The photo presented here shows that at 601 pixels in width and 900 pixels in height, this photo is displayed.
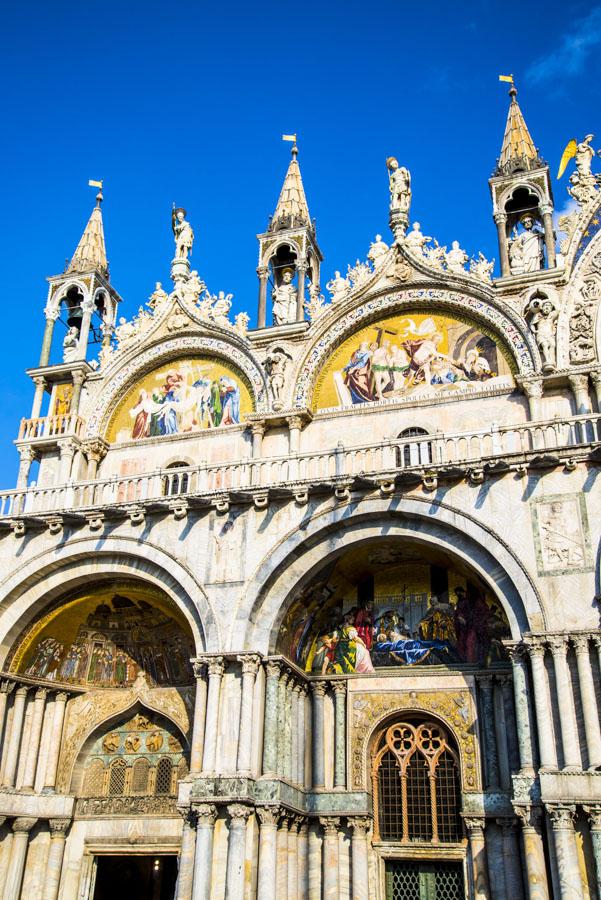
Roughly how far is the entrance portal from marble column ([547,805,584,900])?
3.56 m

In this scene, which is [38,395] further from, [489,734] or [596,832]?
[596,832]

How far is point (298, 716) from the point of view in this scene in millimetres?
18125

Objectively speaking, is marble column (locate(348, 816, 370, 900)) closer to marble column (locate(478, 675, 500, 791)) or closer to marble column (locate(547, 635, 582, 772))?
marble column (locate(478, 675, 500, 791))

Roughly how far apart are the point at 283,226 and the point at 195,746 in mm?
13490

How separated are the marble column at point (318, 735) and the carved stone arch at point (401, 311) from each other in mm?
6285

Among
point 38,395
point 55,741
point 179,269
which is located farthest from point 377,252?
point 55,741

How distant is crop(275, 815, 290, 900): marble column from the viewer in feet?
53.2

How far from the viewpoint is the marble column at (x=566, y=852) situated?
44.9ft

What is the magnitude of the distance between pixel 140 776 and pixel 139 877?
124 inches

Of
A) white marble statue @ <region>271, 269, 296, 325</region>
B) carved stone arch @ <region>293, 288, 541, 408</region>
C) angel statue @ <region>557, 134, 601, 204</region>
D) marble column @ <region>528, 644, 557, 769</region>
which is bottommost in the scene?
marble column @ <region>528, 644, 557, 769</region>

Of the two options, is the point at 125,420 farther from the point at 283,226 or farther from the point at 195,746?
the point at 195,746

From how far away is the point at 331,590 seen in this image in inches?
741

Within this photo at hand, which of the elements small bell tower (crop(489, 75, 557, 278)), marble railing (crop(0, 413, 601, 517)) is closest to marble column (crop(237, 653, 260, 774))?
marble railing (crop(0, 413, 601, 517))

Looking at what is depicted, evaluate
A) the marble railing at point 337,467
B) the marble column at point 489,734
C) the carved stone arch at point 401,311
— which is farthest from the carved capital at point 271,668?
the carved stone arch at point 401,311
